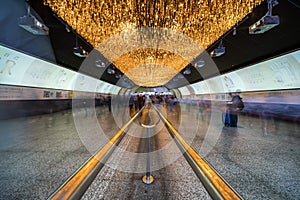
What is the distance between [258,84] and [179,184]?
10.1 meters

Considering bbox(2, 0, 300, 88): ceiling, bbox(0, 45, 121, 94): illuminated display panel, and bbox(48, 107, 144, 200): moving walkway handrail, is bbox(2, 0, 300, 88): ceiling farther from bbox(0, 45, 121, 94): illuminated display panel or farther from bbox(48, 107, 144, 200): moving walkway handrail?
bbox(48, 107, 144, 200): moving walkway handrail

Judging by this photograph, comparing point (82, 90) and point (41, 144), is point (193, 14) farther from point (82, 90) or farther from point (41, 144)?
point (82, 90)

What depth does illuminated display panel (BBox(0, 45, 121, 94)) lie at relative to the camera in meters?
7.02

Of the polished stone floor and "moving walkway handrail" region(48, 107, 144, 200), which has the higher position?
"moving walkway handrail" region(48, 107, 144, 200)

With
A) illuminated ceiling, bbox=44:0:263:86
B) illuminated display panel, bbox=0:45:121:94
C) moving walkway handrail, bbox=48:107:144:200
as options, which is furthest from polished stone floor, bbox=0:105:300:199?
illuminated display panel, bbox=0:45:121:94

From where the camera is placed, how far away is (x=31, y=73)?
9.10m

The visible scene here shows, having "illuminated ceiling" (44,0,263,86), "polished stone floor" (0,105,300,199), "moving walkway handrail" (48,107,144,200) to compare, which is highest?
"illuminated ceiling" (44,0,263,86)

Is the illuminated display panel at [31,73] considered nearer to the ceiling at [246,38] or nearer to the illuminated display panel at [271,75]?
the ceiling at [246,38]

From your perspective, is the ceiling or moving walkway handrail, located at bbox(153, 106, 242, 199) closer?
moving walkway handrail, located at bbox(153, 106, 242, 199)

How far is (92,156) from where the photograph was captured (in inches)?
137

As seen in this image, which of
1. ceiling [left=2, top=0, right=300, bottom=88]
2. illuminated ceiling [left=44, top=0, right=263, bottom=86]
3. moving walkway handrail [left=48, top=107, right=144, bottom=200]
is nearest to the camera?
moving walkway handrail [left=48, top=107, right=144, bottom=200]

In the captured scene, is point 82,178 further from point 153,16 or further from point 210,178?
point 153,16

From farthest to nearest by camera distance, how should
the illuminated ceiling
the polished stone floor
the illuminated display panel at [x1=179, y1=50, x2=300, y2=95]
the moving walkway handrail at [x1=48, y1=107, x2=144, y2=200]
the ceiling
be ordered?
the illuminated display panel at [x1=179, y1=50, x2=300, y2=95] < the ceiling < the illuminated ceiling < the polished stone floor < the moving walkway handrail at [x1=48, y1=107, x2=144, y2=200]

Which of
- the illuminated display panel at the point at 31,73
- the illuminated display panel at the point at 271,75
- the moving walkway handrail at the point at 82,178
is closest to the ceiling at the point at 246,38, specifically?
the illuminated display panel at the point at 271,75
